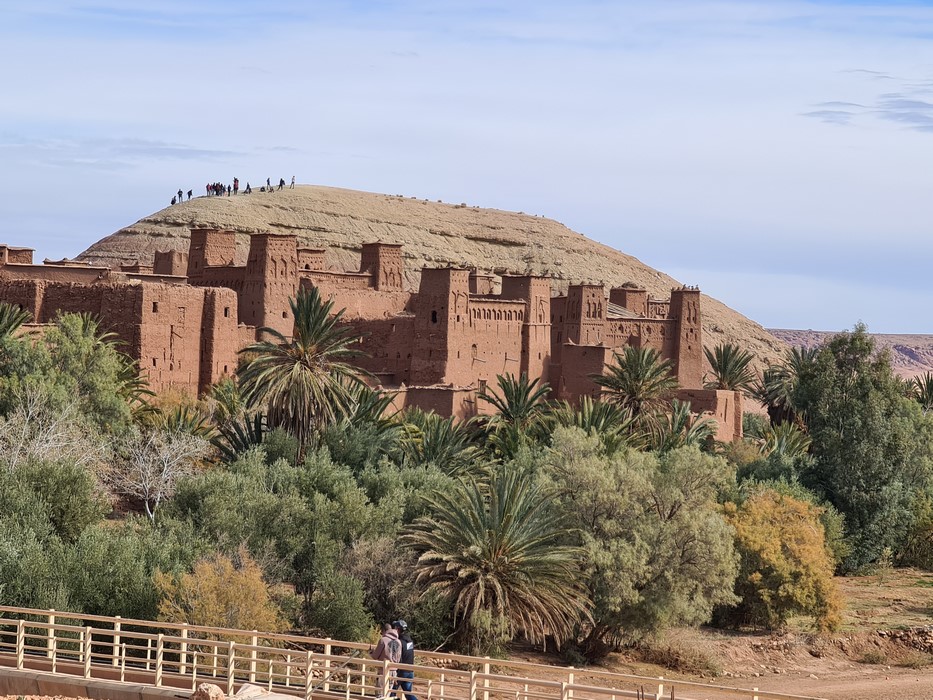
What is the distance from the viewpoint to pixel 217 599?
2559cm

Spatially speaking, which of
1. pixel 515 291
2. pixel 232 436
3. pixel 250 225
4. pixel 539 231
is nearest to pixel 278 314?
pixel 515 291

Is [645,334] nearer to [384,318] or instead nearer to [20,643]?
[384,318]

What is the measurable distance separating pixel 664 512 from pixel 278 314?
25.1 meters

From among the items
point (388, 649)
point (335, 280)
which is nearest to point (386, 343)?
point (335, 280)

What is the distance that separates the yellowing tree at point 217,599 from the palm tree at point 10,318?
61.9ft

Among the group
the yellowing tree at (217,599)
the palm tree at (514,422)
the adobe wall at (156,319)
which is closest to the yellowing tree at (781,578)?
the palm tree at (514,422)

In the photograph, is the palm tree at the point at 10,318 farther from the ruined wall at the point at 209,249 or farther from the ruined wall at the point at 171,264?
the ruined wall at the point at 171,264

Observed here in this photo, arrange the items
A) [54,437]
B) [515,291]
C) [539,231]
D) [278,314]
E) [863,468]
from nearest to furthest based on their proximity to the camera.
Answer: [54,437] < [863,468] < [278,314] < [515,291] < [539,231]

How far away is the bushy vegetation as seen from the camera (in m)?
28.3

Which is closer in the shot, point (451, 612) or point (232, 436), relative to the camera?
point (451, 612)

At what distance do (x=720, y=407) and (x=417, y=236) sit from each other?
62387 mm

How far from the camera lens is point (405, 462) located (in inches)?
1465

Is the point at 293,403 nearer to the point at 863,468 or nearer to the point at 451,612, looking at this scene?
the point at 451,612

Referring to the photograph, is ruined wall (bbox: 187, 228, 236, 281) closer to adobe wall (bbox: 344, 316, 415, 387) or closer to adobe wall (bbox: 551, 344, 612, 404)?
adobe wall (bbox: 344, 316, 415, 387)
